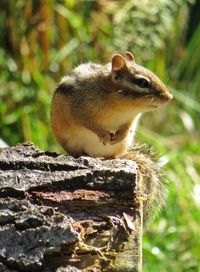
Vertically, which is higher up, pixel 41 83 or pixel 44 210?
pixel 41 83

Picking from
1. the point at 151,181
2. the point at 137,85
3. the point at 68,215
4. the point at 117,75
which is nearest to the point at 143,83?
the point at 137,85

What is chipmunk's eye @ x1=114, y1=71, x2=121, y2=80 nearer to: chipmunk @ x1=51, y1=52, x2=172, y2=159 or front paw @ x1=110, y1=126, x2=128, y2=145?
chipmunk @ x1=51, y1=52, x2=172, y2=159

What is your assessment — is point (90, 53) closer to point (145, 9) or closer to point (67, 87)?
point (145, 9)

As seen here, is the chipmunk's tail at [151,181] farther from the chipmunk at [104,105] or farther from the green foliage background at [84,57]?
the green foliage background at [84,57]

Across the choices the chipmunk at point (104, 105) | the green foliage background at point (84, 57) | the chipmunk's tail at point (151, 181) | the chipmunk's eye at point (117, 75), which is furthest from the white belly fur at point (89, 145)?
the green foliage background at point (84, 57)

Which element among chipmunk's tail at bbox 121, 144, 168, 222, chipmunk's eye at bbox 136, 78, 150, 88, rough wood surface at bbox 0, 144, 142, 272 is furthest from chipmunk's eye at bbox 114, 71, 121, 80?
rough wood surface at bbox 0, 144, 142, 272

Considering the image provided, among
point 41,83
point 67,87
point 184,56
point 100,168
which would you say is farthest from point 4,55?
point 100,168
